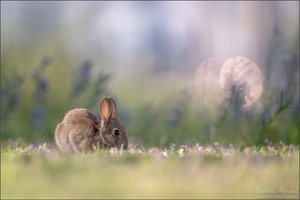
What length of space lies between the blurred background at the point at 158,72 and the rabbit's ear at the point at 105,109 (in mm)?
1727

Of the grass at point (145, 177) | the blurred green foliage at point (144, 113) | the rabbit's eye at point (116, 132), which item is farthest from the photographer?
the blurred green foliage at point (144, 113)

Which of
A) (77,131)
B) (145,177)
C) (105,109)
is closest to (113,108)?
(105,109)

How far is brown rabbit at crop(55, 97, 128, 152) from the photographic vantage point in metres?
6.32

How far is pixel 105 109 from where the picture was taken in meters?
6.41

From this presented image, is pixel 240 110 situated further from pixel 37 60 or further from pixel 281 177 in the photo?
pixel 37 60

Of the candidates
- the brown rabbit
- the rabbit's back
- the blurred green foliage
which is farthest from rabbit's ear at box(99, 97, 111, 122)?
the blurred green foliage

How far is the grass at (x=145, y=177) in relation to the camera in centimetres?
398

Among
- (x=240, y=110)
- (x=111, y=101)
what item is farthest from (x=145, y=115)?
(x=111, y=101)

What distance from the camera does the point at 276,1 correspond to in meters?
10.7

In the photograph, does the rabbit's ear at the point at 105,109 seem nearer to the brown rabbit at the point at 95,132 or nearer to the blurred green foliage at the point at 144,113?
the brown rabbit at the point at 95,132

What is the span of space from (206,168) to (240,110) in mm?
3465

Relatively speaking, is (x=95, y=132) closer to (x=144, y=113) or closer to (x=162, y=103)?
(x=144, y=113)

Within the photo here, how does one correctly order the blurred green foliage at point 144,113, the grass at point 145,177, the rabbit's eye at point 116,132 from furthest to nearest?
A: the blurred green foliage at point 144,113 < the rabbit's eye at point 116,132 < the grass at point 145,177

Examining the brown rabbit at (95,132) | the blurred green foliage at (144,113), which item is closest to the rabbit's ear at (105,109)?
the brown rabbit at (95,132)
